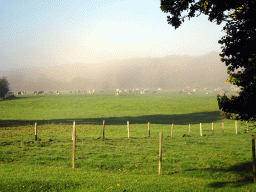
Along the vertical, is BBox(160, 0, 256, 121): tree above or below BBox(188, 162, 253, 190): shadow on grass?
above

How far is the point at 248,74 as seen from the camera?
14.9 metres

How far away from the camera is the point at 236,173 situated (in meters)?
16.2

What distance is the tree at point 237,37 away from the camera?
13.7 m

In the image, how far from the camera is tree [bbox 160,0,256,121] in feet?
45.1

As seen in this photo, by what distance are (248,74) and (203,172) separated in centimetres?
639

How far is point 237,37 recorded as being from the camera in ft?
46.6

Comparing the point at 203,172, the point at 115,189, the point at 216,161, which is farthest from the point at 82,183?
the point at 216,161

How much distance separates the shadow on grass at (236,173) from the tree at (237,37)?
3.38 metres

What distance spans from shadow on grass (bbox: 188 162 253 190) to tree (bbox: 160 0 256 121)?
338 centimetres

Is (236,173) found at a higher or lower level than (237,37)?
lower

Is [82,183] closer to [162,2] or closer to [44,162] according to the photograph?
[44,162]

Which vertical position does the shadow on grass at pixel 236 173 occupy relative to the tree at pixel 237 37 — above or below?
below

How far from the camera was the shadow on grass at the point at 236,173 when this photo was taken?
43.6 ft

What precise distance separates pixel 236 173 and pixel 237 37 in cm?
801
